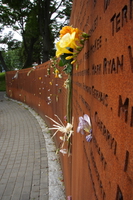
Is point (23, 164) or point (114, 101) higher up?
point (114, 101)

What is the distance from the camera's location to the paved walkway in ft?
11.7

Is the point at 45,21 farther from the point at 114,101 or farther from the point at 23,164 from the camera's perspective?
the point at 114,101

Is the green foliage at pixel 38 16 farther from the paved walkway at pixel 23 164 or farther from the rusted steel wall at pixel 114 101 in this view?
the rusted steel wall at pixel 114 101

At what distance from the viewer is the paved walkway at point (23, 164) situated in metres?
3.57

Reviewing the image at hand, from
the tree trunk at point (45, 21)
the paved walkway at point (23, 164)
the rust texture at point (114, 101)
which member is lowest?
the paved walkway at point (23, 164)

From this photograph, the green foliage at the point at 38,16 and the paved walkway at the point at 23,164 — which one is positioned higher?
the green foliage at the point at 38,16

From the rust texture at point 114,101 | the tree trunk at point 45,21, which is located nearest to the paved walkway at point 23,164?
the rust texture at point 114,101

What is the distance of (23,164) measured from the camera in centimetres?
468

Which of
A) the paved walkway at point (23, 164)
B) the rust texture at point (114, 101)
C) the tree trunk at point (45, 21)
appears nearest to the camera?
the rust texture at point (114, 101)

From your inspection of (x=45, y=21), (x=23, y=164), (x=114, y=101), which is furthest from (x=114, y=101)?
(x=45, y=21)

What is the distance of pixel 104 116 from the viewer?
80 centimetres

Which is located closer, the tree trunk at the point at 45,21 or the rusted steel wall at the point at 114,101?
the rusted steel wall at the point at 114,101

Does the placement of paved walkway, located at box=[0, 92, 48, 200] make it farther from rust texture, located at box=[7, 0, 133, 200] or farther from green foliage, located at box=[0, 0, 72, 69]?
green foliage, located at box=[0, 0, 72, 69]

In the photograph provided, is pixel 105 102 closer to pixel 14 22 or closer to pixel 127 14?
pixel 127 14
